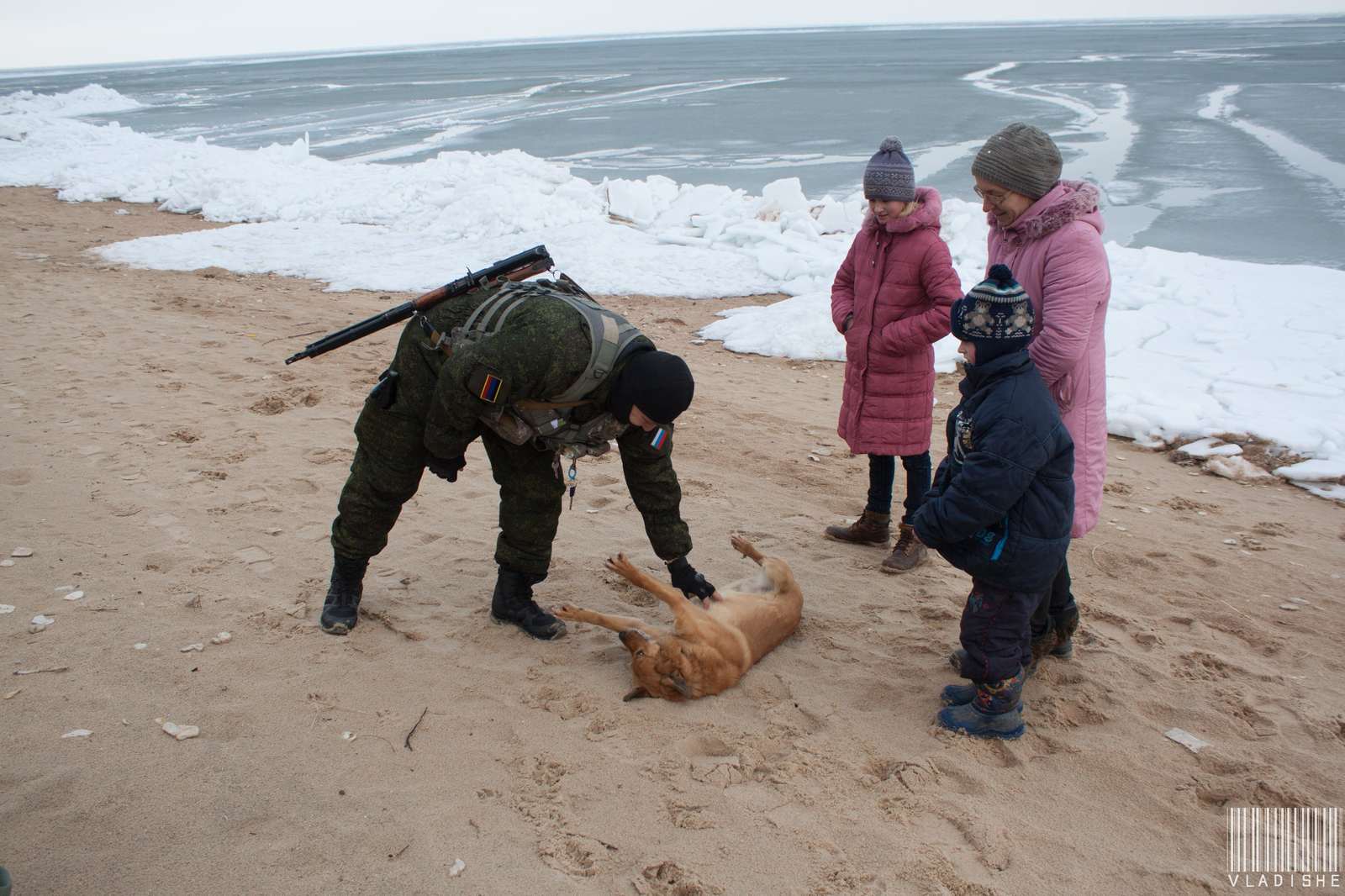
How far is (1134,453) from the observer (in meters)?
6.65

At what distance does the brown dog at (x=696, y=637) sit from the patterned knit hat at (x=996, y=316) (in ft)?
4.60

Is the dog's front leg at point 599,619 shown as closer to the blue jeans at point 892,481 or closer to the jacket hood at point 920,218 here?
the blue jeans at point 892,481

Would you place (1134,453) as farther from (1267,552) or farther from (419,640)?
(419,640)

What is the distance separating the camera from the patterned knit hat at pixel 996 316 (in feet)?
9.64

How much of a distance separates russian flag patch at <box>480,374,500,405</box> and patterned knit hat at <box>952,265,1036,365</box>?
149 centimetres

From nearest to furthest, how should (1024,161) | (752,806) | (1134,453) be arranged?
1. (752,806)
2. (1024,161)
3. (1134,453)

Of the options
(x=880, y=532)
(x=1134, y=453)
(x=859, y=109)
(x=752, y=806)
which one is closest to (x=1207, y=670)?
(x=880, y=532)

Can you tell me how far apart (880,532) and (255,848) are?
3282 mm

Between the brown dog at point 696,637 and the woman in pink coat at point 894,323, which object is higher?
the woman in pink coat at point 894,323

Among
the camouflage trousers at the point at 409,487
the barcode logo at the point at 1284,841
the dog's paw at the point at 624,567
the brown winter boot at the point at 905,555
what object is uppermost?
the camouflage trousers at the point at 409,487

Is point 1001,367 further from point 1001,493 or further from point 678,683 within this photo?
point 678,683

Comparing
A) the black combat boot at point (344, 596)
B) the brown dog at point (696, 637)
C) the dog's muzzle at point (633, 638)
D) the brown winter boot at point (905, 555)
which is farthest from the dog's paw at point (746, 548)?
the black combat boot at point (344, 596)

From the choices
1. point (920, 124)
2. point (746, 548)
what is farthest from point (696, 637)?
point (920, 124)

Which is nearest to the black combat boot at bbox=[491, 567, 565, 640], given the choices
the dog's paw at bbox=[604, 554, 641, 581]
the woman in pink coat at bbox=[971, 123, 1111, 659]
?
the dog's paw at bbox=[604, 554, 641, 581]
